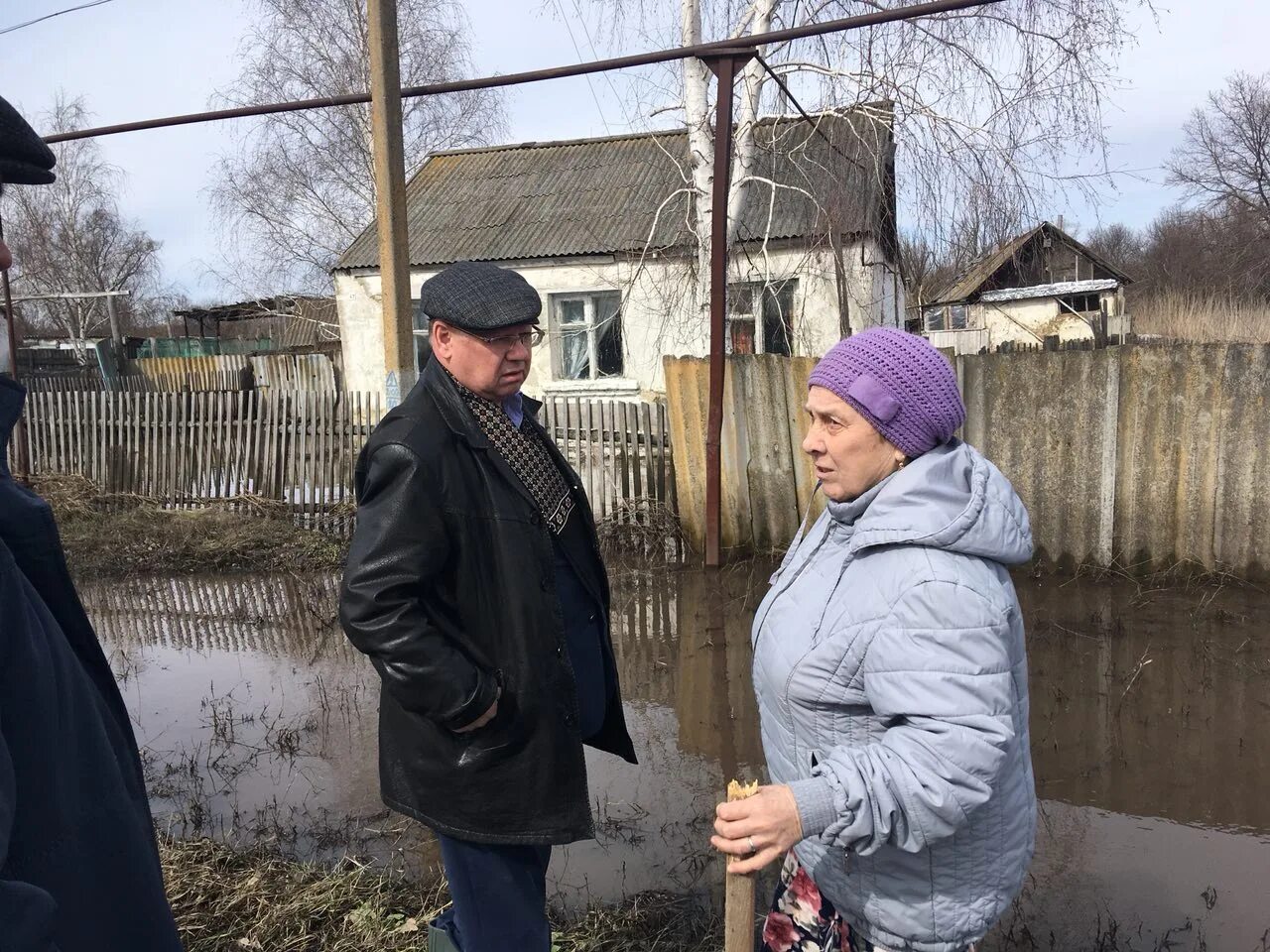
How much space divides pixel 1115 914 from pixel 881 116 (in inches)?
278

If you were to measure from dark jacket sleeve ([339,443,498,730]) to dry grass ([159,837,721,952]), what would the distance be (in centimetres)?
114

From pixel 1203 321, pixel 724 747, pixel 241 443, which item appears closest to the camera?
pixel 724 747

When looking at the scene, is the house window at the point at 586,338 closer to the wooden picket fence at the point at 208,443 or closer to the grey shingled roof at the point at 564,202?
the grey shingled roof at the point at 564,202

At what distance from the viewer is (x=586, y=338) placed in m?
14.0

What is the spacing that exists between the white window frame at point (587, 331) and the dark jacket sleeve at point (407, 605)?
1166 centimetres

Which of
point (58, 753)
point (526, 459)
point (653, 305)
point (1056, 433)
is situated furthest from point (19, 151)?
point (653, 305)

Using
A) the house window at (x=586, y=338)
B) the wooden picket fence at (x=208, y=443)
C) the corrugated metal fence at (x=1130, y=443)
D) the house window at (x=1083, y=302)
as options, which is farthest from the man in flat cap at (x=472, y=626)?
the house window at (x=1083, y=302)

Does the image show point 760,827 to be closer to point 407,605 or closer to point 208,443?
point 407,605

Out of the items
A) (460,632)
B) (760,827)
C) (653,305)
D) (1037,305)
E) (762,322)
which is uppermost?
(1037,305)

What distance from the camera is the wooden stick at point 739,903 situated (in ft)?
4.84

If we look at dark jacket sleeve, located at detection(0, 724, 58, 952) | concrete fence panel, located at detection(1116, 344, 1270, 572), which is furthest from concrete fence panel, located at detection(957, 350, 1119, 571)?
dark jacket sleeve, located at detection(0, 724, 58, 952)

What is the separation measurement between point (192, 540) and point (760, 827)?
8102 mm

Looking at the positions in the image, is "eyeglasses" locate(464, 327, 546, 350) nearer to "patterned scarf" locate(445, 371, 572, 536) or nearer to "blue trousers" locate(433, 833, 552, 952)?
"patterned scarf" locate(445, 371, 572, 536)

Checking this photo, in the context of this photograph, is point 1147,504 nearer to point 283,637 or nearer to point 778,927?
point 778,927
